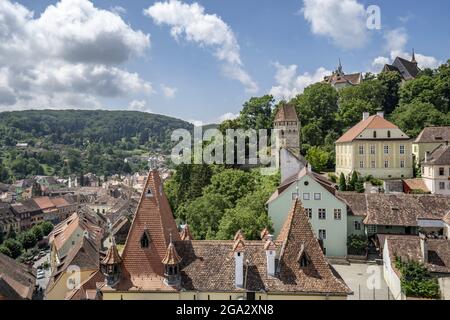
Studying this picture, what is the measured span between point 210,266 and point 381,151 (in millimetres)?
36957

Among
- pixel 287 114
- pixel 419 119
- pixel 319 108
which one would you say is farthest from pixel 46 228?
pixel 419 119

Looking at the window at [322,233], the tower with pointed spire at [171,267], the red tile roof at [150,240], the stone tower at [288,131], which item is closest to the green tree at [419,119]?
the stone tower at [288,131]

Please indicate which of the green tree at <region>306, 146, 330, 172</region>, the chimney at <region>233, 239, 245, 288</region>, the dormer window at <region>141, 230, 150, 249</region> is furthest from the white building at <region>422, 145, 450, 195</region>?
the dormer window at <region>141, 230, 150, 249</region>

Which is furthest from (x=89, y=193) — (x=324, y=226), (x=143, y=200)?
(x=143, y=200)

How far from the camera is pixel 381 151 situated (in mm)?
48344

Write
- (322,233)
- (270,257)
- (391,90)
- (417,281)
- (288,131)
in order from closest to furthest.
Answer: (270,257) < (417,281) < (322,233) < (288,131) < (391,90)

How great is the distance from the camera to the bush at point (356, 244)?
31.7 meters

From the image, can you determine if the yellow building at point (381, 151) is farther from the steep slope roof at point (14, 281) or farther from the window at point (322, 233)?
the steep slope roof at point (14, 281)

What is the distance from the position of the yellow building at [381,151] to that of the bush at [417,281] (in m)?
25.7

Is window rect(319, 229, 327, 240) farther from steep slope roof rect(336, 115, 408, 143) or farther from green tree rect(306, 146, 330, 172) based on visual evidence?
green tree rect(306, 146, 330, 172)

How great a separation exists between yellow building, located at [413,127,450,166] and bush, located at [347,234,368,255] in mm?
21814

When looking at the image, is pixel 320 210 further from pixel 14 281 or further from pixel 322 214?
pixel 14 281

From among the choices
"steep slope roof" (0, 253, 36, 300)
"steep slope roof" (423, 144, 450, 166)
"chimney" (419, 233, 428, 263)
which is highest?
"steep slope roof" (423, 144, 450, 166)

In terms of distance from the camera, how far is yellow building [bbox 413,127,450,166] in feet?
160
